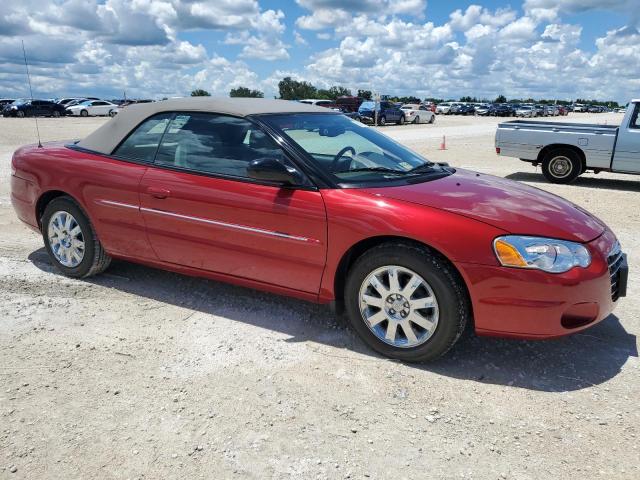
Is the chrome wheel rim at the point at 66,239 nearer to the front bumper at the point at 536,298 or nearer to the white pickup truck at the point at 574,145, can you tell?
the front bumper at the point at 536,298

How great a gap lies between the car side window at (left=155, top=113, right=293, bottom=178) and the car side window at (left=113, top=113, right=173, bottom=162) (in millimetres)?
70

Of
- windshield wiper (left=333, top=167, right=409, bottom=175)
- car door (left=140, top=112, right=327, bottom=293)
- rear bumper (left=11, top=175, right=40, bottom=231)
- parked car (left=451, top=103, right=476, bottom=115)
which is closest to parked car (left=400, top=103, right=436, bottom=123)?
parked car (left=451, top=103, right=476, bottom=115)

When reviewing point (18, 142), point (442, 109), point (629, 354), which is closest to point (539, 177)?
point (629, 354)

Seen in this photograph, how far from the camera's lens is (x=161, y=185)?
13.0ft

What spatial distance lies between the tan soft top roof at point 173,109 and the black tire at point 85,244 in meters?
0.52

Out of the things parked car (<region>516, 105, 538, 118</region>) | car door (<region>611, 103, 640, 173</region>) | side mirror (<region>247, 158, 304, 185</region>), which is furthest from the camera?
parked car (<region>516, 105, 538, 118</region>)

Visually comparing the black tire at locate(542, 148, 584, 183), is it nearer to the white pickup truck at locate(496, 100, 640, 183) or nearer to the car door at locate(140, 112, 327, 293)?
the white pickup truck at locate(496, 100, 640, 183)

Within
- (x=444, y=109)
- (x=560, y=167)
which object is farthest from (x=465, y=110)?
(x=560, y=167)

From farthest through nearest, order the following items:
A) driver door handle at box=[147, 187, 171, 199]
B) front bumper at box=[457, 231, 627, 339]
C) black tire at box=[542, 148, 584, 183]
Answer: black tire at box=[542, 148, 584, 183] < driver door handle at box=[147, 187, 171, 199] < front bumper at box=[457, 231, 627, 339]

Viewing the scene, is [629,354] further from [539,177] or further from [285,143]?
[539,177]

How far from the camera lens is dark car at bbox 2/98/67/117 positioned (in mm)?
41438

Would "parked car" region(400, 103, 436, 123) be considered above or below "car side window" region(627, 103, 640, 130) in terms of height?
below

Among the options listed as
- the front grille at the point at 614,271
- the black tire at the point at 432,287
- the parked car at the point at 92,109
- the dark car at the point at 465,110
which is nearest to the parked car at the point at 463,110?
the dark car at the point at 465,110

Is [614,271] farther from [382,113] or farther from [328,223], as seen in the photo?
[382,113]
